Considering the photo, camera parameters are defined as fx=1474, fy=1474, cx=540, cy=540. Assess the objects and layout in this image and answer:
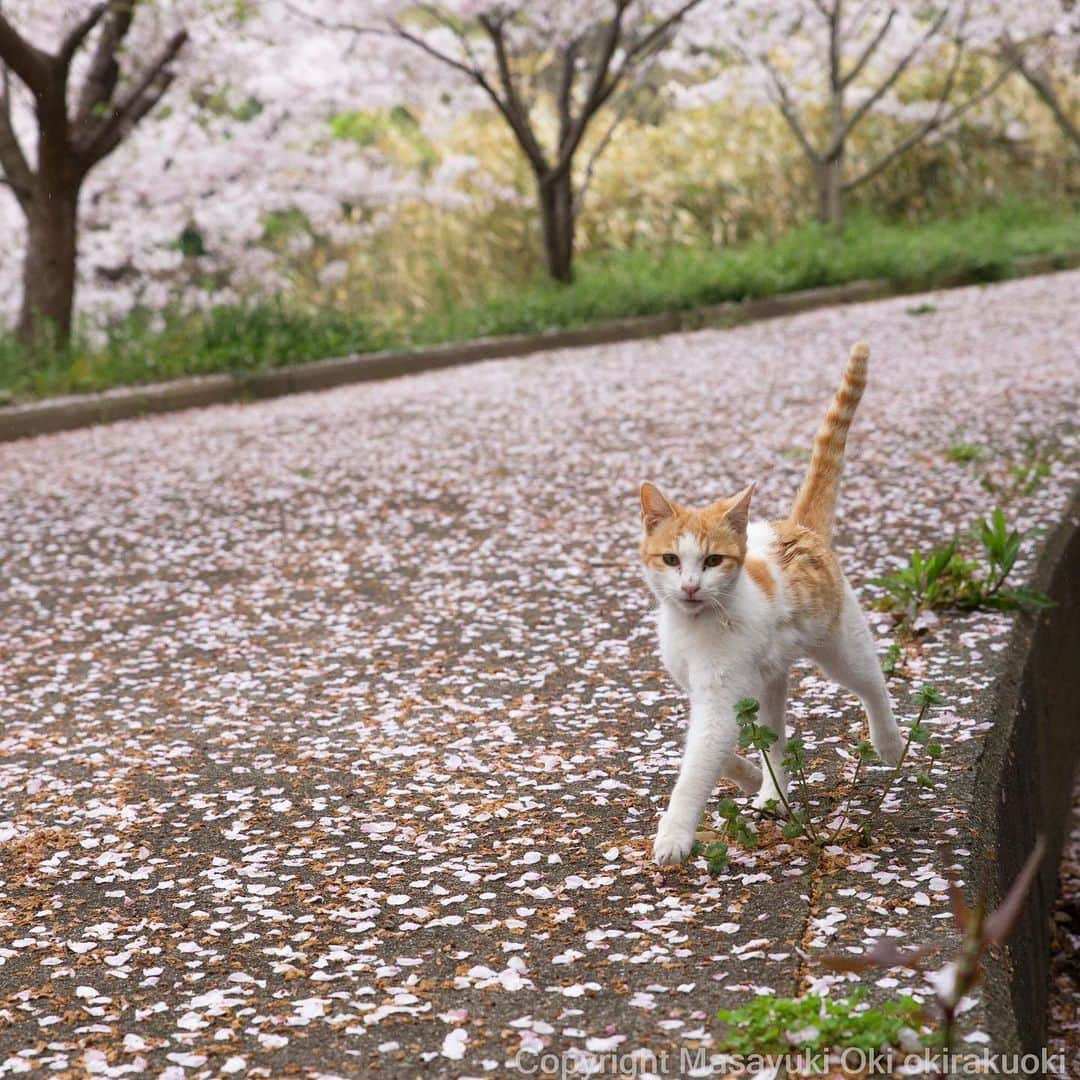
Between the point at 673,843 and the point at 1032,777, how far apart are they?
1515 mm

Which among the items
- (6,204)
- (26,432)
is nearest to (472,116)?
(6,204)

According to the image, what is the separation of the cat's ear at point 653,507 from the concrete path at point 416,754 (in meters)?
0.73

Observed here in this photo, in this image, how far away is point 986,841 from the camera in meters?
3.19

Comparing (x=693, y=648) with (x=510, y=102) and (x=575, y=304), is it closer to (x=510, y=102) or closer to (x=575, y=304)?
(x=575, y=304)

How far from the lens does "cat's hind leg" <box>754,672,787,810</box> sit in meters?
3.43

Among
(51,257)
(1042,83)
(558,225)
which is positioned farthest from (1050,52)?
(51,257)

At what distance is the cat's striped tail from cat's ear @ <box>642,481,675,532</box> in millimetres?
537

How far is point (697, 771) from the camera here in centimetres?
307

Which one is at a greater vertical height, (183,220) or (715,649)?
(183,220)

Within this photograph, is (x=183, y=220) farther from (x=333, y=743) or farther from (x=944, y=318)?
(x=333, y=743)

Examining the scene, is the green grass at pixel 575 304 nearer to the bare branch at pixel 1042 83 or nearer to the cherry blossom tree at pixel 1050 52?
the bare branch at pixel 1042 83

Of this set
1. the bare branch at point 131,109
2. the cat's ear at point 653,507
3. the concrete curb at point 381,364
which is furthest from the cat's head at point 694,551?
the bare branch at point 131,109

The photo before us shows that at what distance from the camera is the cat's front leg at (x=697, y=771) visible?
3082 millimetres

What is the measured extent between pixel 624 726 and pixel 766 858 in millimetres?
1050
